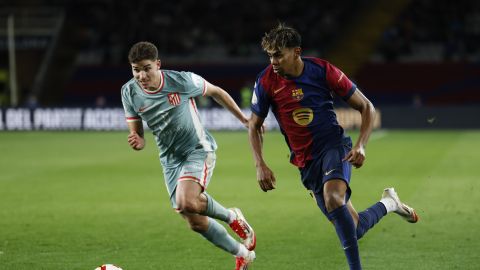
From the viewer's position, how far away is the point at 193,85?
8047 mm

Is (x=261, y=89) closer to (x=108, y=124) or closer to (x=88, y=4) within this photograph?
(x=108, y=124)

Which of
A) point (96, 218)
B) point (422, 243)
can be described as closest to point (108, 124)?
point (96, 218)

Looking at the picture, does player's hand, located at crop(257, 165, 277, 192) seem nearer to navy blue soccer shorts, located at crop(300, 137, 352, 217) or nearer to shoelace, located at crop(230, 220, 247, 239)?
navy blue soccer shorts, located at crop(300, 137, 352, 217)

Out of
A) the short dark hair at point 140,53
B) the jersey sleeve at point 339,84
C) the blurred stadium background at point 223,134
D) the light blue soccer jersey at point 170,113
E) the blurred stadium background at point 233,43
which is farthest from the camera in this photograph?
the blurred stadium background at point 233,43

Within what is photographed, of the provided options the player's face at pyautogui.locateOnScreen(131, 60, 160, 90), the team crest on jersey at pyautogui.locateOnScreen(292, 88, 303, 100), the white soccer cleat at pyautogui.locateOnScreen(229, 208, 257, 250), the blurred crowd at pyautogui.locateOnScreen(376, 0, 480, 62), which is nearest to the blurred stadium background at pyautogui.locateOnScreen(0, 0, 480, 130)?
the blurred crowd at pyautogui.locateOnScreen(376, 0, 480, 62)

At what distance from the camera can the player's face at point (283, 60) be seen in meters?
7.08

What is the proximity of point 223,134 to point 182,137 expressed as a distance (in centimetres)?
2195

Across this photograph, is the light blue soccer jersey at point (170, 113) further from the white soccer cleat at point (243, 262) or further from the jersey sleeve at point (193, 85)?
the white soccer cleat at point (243, 262)

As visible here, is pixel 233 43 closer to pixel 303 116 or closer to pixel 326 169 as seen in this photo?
pixel 303 116

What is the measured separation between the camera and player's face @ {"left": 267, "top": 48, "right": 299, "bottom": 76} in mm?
7078

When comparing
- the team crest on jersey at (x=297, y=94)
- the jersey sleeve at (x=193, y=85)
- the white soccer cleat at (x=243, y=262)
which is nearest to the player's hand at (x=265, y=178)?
the team crest on jersey at (x=297, y=94)

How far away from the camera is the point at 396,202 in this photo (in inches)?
333

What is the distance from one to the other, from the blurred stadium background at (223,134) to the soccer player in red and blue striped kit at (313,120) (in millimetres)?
1013

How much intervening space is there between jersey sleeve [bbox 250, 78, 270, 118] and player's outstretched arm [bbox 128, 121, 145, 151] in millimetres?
993
